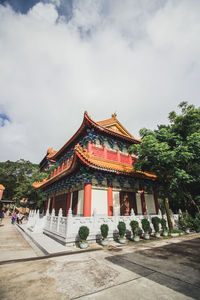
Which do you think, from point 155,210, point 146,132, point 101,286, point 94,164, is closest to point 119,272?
point 101,286

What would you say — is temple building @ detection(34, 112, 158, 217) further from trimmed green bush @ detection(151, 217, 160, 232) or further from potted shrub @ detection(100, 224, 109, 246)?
trimmed green bush @ detection(151, 217, 160, 232)

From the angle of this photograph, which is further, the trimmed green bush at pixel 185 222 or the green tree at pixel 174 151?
the trimmed green bush at pixel 185 222

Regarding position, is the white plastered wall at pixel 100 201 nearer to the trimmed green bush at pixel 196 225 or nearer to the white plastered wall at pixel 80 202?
the white plastered wall at pixel 80 202

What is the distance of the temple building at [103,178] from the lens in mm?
9414

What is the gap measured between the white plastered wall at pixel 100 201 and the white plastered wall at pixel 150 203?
4384 millimetres

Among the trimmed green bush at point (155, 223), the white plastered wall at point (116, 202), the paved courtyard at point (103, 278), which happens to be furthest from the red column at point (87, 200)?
the trimmed green bush at point (155, 223)

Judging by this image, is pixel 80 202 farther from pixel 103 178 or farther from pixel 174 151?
pixel 174 151

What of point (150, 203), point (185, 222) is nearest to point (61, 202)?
point (150, 203)

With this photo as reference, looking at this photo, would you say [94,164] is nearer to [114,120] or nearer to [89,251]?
[89,251]

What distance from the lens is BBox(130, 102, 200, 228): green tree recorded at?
30.7 feet

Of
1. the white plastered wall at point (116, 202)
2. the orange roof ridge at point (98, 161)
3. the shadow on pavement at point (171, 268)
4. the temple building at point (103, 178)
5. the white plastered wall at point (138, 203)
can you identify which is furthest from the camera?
the white plastered wall at point (138, 203)

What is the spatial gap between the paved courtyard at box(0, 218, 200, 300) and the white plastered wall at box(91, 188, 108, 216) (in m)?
4.42

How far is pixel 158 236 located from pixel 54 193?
11441 millimetres

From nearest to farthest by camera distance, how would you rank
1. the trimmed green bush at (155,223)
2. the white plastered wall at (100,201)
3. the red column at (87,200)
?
the red column at (87,200), the trimmed green bush at (155,223), the white plastered wall at (100,201)
